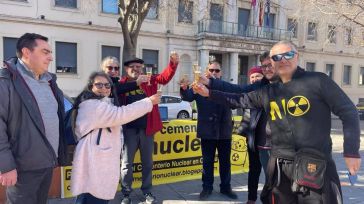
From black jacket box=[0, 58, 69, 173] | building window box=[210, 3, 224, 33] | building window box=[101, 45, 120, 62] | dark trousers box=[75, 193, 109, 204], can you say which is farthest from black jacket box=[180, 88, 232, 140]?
building window box=[210, 3, 224, 33]

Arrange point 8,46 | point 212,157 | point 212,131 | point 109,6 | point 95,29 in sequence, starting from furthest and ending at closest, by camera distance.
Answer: point 109,6 < point 95,29 < point 8,46 < point 212,157 < point 212,131

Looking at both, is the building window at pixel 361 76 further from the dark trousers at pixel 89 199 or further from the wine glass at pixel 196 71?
the dark trousers at pixel 89 199

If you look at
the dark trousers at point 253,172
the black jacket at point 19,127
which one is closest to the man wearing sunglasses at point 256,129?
the dark trousers at point 253,172

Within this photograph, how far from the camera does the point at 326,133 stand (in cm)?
271

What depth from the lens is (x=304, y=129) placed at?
269 cm

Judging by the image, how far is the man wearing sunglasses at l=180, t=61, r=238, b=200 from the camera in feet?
15.2

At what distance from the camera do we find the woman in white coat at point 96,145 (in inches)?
119

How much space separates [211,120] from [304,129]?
6.71 ft

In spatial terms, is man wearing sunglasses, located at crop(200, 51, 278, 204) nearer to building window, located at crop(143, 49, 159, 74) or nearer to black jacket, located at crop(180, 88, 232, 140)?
black jacket, located at crop(180, 88, 232, 140)

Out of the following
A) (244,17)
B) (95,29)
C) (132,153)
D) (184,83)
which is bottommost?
(132,153)

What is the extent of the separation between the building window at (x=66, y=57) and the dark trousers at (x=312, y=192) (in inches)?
783

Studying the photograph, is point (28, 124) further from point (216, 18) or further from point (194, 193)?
point (216, 18)

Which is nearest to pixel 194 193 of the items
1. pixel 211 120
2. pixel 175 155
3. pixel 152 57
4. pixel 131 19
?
pixel 175 155

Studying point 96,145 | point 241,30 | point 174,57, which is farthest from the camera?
point 241,30
